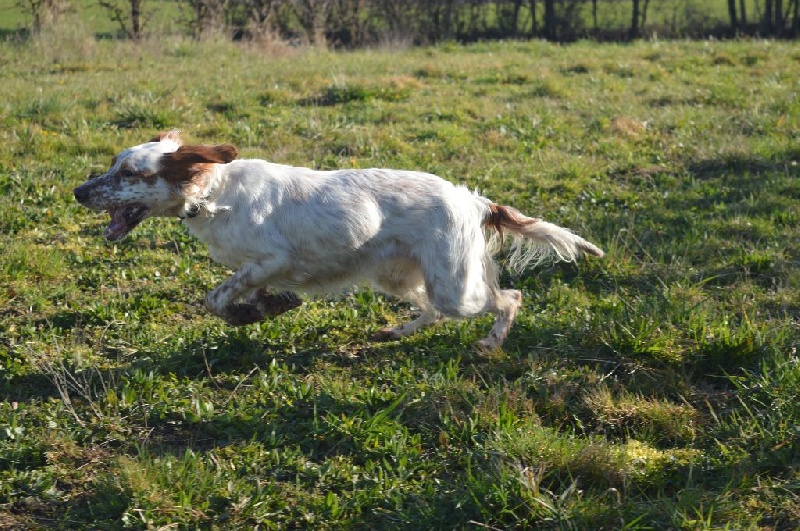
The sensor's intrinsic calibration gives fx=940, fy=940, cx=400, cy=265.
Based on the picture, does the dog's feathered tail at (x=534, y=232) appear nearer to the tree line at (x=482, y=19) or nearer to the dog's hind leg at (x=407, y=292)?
the dog's hind leg at (x=407, y=292)

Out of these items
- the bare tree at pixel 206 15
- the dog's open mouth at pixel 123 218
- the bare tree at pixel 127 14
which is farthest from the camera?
the bare tree at pixel 206 15

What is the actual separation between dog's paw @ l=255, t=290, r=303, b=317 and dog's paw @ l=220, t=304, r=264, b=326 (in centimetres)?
6

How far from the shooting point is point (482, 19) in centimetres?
2044

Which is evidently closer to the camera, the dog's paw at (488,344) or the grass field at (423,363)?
the grass field at (423,363)

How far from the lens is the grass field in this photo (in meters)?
3.52

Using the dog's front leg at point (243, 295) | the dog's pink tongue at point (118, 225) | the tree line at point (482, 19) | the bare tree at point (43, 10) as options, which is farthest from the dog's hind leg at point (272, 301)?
the tree line at point (482, 19)

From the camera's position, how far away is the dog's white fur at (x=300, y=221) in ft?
→ 15.1

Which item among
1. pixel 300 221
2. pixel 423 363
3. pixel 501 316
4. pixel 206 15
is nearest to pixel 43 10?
pixel 206 15

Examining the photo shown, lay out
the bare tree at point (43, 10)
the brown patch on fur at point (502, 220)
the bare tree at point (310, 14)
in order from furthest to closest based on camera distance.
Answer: the bare tree at point (310, 14) → the bare tree at point (43, 10) → the brown patch on fur at point (502, 220)

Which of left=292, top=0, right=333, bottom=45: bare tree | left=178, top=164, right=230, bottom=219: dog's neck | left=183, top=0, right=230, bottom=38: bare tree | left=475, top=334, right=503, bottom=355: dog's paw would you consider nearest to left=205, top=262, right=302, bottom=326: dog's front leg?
left=178, top=164, right=230, bottom=219: dog's neck

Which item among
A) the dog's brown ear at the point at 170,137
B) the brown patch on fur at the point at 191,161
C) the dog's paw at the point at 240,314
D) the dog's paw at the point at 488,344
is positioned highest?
the dog's brown ear at the point at 170,137

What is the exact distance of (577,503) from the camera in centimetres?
340

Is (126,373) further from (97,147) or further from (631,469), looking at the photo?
(97,147)

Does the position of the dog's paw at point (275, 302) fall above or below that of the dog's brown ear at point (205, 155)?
below
